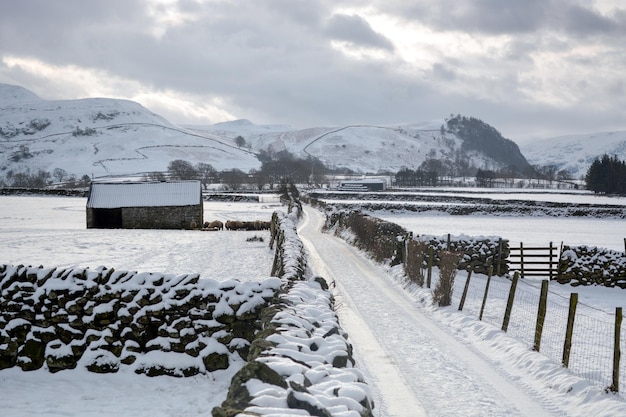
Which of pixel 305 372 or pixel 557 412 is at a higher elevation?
pixel 305 372

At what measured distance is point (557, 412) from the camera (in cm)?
785

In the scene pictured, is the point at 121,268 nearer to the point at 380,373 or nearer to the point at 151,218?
the point at 380,373

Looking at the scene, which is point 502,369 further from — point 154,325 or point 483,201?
point 483,201

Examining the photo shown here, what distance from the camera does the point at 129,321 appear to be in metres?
9.68

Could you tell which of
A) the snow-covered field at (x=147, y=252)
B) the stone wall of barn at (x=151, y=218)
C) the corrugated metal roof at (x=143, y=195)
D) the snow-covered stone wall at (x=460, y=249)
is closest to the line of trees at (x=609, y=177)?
the corrugated metal roof at (x=143, y=195)

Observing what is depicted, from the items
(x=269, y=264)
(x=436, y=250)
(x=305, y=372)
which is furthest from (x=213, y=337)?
(x=436, y=250)

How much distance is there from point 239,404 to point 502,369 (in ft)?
23.5

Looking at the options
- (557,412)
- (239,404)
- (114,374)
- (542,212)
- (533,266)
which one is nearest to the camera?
(239,404)

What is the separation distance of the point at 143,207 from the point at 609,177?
318 ft

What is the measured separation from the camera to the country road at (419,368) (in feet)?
25.8

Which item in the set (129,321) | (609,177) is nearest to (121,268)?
(129,321)

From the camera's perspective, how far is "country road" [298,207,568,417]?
309 inches

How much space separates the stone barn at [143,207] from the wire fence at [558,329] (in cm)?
2560

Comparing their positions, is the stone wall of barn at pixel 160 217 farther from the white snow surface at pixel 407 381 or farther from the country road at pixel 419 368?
the country road at pixel 419 368
